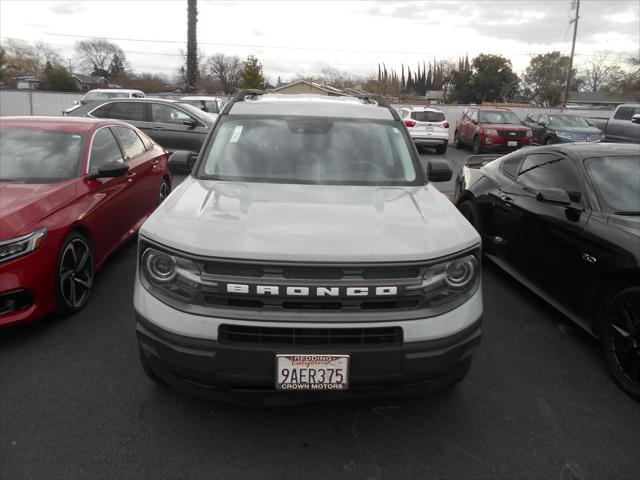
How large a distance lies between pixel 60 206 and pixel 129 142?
222 centimetres

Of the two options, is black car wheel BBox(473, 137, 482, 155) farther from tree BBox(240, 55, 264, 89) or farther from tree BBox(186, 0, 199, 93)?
tree BBox(240, 55, 264, 89)

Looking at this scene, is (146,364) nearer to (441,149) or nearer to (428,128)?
(428,128)

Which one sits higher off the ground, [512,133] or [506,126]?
[506,126]

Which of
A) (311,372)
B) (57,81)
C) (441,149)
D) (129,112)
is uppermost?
(57,81)

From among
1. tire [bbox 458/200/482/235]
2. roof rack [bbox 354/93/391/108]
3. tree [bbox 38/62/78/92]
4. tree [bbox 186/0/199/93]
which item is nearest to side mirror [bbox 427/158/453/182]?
roof rack [bbox 354/93/391/108]

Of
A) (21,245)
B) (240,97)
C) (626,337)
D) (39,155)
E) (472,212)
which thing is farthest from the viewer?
(472,212)

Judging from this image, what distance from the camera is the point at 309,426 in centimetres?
281

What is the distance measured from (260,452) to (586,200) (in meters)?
3.12

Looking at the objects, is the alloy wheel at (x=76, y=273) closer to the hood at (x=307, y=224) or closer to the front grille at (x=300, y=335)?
the hood at (x=307, y=224)

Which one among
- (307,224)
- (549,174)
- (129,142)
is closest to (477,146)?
(549,174)

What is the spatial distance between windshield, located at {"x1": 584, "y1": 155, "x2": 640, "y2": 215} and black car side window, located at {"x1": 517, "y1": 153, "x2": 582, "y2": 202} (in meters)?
0.15

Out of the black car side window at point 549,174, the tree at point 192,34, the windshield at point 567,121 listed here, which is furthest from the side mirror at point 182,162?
the tree at point 192,34

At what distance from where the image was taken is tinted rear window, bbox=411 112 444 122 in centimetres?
1791

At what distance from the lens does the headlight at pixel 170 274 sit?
2402 mm
